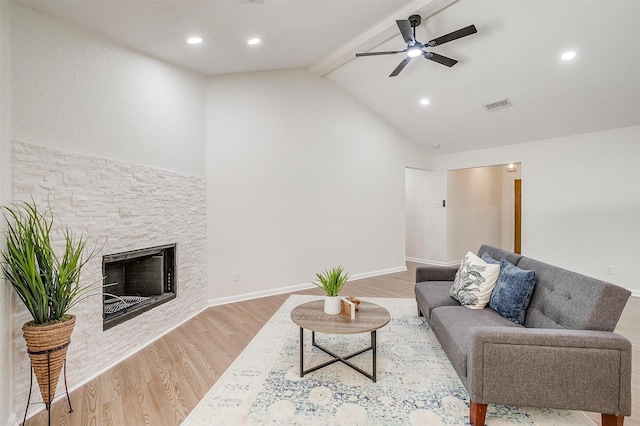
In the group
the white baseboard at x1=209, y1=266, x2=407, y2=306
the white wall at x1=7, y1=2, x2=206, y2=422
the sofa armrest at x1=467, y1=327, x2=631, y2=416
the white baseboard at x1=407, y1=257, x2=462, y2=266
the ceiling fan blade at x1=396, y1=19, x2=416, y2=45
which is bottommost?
the white baseboard at x1=209, y1=266, x2=407, y2=306

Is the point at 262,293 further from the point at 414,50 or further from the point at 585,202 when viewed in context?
the point at 585,202

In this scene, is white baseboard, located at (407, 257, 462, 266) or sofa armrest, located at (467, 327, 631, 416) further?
white baseboard, located at (407, 257, 462, 266)

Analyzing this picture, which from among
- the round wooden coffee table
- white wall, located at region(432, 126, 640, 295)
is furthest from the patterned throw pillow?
white wall, located at region(432, 126, 640, 295)

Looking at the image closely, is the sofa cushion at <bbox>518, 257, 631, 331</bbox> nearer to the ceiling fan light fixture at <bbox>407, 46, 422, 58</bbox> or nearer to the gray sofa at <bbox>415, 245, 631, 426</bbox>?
the gray sofa at <bbox>415, 245, 631, 426</bbox>

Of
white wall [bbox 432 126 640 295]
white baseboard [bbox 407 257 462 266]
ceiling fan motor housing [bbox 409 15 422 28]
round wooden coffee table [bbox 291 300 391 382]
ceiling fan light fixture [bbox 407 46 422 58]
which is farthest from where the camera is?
white baseboard [bbox 407 257 462 266]

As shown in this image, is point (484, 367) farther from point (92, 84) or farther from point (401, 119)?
Result: point (401, 119)

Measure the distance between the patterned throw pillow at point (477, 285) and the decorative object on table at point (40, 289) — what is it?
3019 millimetres

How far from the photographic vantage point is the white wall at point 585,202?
14.9 feet

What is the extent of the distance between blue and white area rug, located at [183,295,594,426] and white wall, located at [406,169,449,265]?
14.3 feet

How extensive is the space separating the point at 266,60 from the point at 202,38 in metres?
1.14

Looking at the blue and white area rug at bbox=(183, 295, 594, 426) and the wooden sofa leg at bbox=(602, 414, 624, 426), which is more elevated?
the wooden sofa leg at bbox=(602, 414, 624, 426)

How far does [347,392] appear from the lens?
85.0 inches

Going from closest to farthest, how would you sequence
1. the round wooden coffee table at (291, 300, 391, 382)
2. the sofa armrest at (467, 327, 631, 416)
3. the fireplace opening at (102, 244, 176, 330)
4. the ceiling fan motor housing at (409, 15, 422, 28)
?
the sofa armrest at (467, 327, 631, 416) → the round wooden coffee table at (291, 300, 391, 382) → the fireplace opening at (102, 244, 176, 330) → the ceiling fan motor housing at (409, 15, 422, 28)

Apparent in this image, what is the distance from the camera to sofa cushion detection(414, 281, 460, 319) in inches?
112
